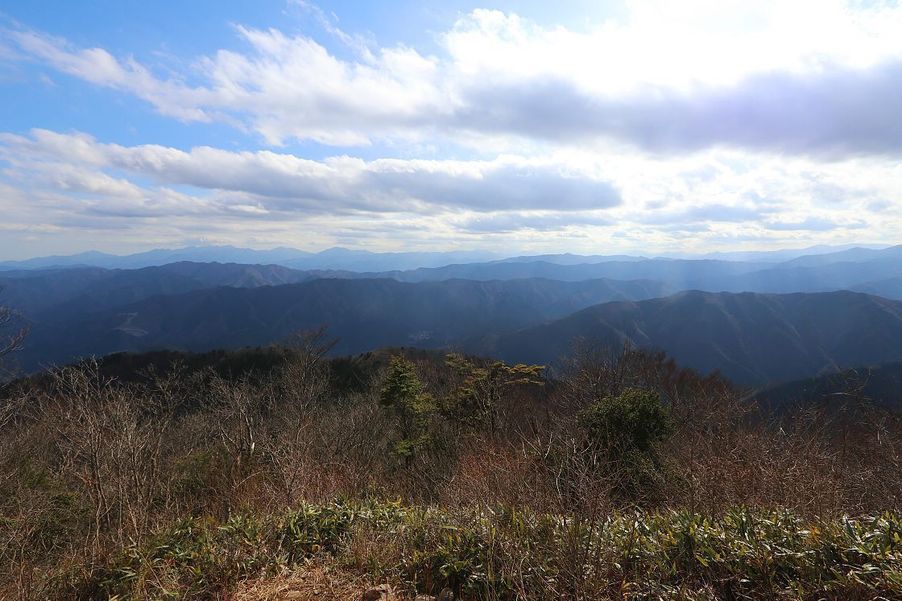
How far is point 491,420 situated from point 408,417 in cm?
549

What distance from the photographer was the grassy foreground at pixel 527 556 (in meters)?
4.23

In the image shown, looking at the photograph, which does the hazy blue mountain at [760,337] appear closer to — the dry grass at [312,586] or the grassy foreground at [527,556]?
the grassy foreground at [527,556]

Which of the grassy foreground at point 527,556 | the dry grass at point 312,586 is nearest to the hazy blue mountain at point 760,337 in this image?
the grassy foreground at point 527,556

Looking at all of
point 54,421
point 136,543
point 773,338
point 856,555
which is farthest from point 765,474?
point 773,338

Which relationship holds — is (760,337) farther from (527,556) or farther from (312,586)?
(312,586)

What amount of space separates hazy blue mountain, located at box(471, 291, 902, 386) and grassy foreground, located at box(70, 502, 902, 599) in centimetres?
14930

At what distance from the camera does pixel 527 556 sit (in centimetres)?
477

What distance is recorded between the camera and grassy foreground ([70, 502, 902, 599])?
4234 millimetres

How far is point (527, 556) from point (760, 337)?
216m

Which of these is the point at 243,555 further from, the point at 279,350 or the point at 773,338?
the point at 773,338

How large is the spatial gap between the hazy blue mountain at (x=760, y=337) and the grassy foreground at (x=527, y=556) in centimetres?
14930

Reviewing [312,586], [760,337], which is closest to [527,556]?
[312,586]

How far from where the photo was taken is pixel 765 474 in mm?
6660

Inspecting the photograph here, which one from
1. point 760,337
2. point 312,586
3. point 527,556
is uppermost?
point 527,556
